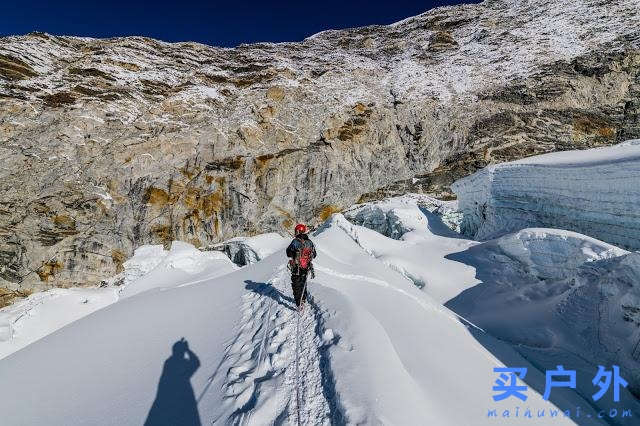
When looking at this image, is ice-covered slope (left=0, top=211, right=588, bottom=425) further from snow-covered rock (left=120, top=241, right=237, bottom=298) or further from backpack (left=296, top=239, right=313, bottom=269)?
snow-covered rock (left=120, top=241, right=237, bottom=298)

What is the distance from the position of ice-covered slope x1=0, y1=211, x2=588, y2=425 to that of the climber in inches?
14.3

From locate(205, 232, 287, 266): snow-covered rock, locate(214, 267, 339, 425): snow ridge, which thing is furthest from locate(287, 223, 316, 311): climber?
locate(205, 232, 287, 266): snow-covered rock

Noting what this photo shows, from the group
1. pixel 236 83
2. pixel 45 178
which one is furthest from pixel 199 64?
pixel 45 178

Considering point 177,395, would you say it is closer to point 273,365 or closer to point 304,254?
point 273,365

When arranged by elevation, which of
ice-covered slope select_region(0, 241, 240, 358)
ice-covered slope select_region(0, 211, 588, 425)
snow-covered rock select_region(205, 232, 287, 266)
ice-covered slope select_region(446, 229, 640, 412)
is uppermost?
ice-covered slope select_region(0, 211, 588, 425)

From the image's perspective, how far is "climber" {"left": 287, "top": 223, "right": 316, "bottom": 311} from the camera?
6574mm

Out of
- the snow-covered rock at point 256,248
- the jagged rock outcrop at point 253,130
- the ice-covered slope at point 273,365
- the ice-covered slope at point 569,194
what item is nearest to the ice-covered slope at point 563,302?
the ice-covered slope at point 273,365

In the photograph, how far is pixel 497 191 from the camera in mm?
13797

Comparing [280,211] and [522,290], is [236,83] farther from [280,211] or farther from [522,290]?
[522,290]

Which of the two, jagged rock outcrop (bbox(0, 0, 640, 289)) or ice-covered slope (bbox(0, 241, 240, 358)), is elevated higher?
jagged rock outcrop (bbox(0, 0, 640, 289))

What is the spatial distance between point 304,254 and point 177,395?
10.9ft

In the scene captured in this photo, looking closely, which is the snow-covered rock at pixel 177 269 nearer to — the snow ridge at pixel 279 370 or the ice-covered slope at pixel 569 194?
the snow ridge at pixel 279 370

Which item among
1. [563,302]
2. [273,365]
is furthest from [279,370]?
[563,302]

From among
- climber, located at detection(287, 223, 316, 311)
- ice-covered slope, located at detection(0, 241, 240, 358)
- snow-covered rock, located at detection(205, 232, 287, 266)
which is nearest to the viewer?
climber, located at detection(287, 223, 316, 311)
